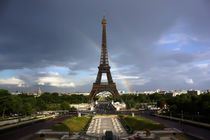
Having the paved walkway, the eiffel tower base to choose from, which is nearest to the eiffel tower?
the eiffel tower base

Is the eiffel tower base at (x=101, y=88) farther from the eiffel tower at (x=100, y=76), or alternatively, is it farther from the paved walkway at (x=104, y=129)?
the paved walkway at (x=104, y=129)

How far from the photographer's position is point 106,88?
302ft

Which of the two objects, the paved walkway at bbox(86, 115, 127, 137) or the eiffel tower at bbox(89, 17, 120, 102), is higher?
the eiffel tower at bbox(89, 17, 120, 102)

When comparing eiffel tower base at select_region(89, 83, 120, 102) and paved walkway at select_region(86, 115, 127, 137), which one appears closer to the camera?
paved walkway at select_region(86, 115, 127, 137)

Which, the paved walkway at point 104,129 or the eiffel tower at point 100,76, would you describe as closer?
the paved walkway at point 104,129

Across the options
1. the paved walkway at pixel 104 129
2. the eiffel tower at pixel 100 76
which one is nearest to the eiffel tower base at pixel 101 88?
the eiffel tower at pixel 100 76

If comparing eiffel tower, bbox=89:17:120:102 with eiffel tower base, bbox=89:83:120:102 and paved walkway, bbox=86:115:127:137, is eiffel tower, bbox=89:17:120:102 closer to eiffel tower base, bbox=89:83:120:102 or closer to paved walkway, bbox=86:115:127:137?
eiffel tower base, bbox=89:83:120:102

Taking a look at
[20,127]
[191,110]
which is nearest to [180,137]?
[191,110]

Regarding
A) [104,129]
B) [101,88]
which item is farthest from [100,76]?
[104,129]

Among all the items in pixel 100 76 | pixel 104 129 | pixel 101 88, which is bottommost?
pixel 104 129

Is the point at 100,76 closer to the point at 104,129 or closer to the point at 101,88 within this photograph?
the point at 101,88

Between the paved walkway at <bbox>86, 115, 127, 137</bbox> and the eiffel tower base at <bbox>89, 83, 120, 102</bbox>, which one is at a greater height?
the eiffel tower base at <bbox>89, 83, 120, 102</bbox>

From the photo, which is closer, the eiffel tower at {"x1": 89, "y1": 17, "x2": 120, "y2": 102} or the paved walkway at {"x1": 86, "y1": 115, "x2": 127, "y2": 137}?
the paved walkway at {"x1": 86, "y1": 115, "x2": 127, "y2": 137}

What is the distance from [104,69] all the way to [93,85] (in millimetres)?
9224
